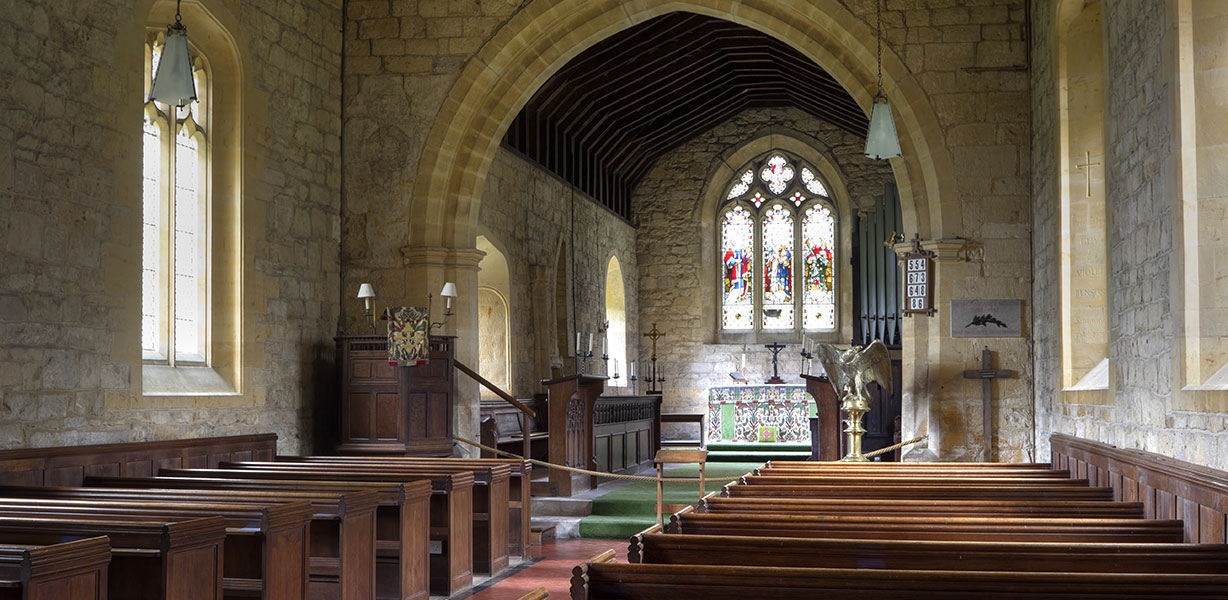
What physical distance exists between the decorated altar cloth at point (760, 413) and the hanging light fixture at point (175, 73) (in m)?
12.5

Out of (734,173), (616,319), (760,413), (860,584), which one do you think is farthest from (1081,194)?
(734,173)

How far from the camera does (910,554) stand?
3266mm

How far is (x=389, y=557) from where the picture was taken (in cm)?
611

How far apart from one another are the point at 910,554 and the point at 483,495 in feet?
14.2

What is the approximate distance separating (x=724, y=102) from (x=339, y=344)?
980 centimetres

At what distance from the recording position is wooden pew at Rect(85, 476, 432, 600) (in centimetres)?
569

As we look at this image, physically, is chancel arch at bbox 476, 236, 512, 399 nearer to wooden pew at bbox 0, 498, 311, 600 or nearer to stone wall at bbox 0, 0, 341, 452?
stone wall at bbox 0, 0, 341, 452

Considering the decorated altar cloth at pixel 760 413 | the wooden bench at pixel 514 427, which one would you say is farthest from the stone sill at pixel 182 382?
the decorated altar cloth at pixel 760 413

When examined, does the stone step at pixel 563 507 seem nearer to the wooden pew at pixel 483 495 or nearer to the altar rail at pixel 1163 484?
the wooden pew at pixel 483 495

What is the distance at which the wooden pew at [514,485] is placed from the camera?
734 centimetres

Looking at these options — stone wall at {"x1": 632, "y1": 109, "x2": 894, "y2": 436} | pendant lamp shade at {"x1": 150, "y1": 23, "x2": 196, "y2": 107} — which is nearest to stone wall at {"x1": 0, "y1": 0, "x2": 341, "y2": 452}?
pendant lamp shade at {"x1": 150, "y1": 23, "x2": 196, "y2": 107}

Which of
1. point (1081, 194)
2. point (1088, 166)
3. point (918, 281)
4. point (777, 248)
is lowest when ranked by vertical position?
point (918, 281)

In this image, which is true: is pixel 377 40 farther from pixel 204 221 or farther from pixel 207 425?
pixel 207 425

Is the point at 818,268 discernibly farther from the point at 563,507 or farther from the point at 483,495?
the point at 483,495
